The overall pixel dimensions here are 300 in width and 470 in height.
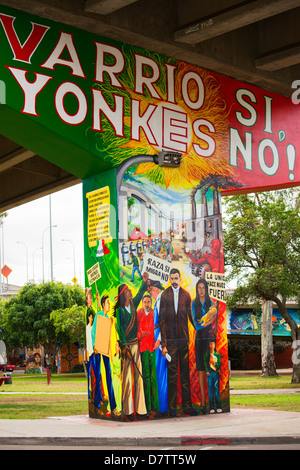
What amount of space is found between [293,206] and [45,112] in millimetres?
20423

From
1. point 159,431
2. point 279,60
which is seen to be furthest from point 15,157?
point 159,431

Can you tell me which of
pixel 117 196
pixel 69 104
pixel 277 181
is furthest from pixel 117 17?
pixel 277 181

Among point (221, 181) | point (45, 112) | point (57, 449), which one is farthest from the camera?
point (221, 181)

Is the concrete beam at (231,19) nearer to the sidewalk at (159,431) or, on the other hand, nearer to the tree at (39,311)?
the sidewalk at (159,431)

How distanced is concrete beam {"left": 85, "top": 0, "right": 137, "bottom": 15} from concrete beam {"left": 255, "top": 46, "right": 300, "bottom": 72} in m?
4.29

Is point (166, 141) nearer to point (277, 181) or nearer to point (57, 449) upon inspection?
point (277, 181)

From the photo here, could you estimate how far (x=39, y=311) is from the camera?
52.8 m

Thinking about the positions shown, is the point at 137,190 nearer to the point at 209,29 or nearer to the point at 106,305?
the point at 106,305

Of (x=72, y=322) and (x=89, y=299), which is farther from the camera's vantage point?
(x=72, y=322)

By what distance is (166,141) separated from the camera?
1564 cm

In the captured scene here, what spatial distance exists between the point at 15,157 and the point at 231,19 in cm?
957

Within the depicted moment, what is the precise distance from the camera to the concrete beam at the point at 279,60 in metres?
15.9

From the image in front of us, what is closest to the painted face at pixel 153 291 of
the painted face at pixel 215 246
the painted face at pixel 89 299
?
the painted face at pixel 89 299
